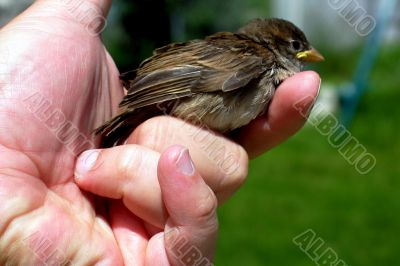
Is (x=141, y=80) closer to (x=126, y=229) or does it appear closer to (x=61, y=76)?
(x=61, y=76)

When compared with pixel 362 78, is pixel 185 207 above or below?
above

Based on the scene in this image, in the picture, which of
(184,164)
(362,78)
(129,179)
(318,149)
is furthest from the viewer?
(362,78)

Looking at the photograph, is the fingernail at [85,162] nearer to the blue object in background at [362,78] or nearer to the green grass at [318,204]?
the green grass at [318,204]

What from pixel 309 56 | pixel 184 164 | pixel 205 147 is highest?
pixel 309 56

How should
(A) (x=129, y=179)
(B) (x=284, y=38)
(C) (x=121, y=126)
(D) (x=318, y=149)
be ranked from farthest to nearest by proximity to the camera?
1. (D) (x=318, y=149)
2. (B) (x=284, y=38)
3. (C) (x=121, y=126)
4. (A) (x=129, y=179)

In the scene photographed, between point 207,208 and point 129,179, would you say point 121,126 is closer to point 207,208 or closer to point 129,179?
point 129,179

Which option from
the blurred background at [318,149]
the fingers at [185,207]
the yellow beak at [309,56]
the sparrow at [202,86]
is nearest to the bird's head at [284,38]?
the yellow beak at [309,56]

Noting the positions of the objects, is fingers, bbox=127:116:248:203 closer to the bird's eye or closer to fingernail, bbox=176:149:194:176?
fingernail, bbox=176:149:194:176

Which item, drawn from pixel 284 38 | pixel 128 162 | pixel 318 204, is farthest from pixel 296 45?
pixel 318 204
